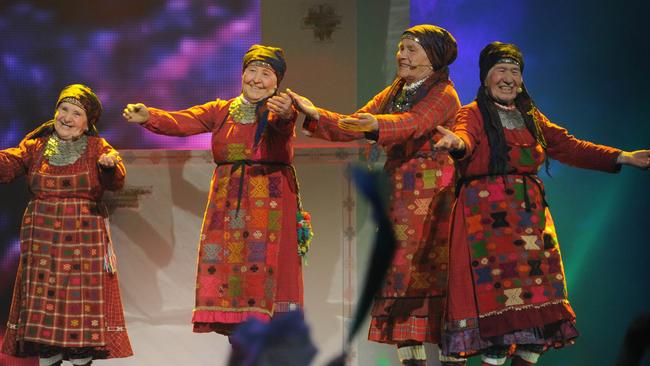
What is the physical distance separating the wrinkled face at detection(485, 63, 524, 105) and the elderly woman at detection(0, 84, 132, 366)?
1.78 meters

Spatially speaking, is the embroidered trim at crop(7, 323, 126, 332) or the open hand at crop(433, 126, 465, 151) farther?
the embroidered trim at crop(7, 323, 126, 332)

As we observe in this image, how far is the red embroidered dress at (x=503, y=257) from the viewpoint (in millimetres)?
3236

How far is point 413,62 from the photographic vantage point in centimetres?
365

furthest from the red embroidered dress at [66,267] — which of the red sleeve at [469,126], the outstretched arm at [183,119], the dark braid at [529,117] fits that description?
the dark braid at [529,117]

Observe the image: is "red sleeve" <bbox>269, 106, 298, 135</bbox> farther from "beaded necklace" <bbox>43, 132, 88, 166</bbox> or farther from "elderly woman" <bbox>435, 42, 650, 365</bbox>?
"beaded necklace" <bbox>43, 132, 88, 166</bbox>

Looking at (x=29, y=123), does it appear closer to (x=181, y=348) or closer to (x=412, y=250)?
(x=181, y=348)

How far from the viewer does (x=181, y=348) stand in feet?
15.2

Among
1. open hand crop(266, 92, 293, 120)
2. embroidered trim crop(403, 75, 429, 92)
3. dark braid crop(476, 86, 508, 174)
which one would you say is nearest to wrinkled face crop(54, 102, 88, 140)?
open hand crop(266, 92, 293, 120)

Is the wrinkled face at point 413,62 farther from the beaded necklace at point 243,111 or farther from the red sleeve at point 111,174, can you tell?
the red sleeve at point 111,174

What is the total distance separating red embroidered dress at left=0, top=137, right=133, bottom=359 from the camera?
385 centimetres

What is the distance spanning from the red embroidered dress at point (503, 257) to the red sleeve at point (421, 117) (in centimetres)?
10

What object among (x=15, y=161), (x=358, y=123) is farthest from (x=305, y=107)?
(x=15, y=161)

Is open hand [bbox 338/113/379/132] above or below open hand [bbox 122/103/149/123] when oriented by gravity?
below

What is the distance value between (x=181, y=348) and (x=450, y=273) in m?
1.92
